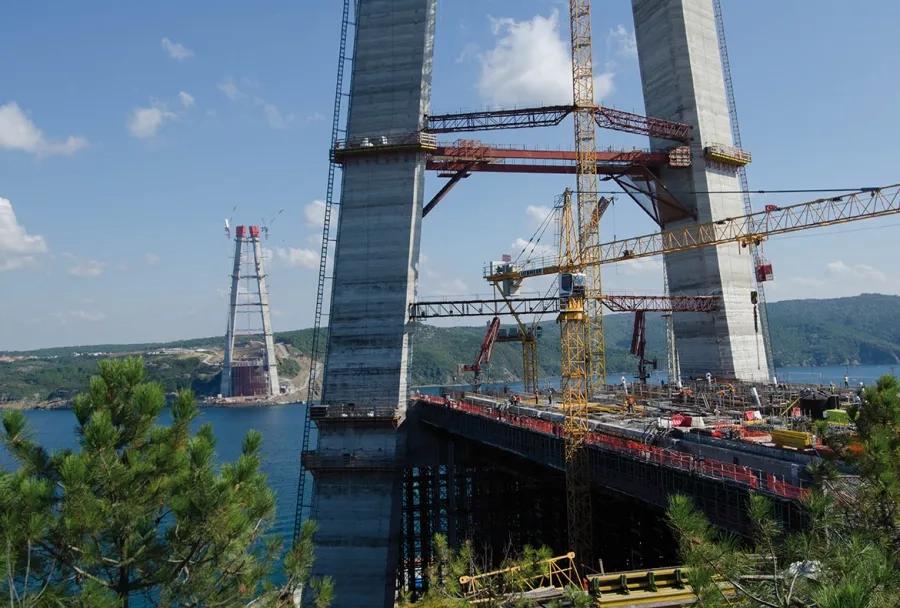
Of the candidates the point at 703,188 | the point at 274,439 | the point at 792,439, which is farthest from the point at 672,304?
the point at 274,439

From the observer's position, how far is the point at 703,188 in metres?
58.8

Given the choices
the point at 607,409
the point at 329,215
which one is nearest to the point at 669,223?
the point at 607,409

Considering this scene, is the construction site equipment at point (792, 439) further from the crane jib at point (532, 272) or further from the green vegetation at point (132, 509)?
the crane jib at point (532, 272)

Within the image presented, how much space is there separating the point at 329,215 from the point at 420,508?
83.7ft

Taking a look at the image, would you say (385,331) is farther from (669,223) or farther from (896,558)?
(896,558)

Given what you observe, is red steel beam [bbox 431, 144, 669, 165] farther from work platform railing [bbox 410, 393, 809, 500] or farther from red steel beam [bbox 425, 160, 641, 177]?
work platform railing [bbox 410, 393, 809, 500]

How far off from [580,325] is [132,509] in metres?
34.3

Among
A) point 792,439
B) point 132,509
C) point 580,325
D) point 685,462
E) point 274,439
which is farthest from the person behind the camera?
point 274,439

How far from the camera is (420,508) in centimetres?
5141

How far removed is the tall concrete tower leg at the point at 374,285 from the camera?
46906mm

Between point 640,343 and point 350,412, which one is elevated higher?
point 640,343

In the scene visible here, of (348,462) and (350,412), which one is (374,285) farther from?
(348,462)

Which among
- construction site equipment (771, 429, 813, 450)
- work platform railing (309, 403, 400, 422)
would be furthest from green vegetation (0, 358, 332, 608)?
work platform railing (309, 403, 400, 422)

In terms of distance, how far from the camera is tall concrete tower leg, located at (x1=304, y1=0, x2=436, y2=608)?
1847 inches
